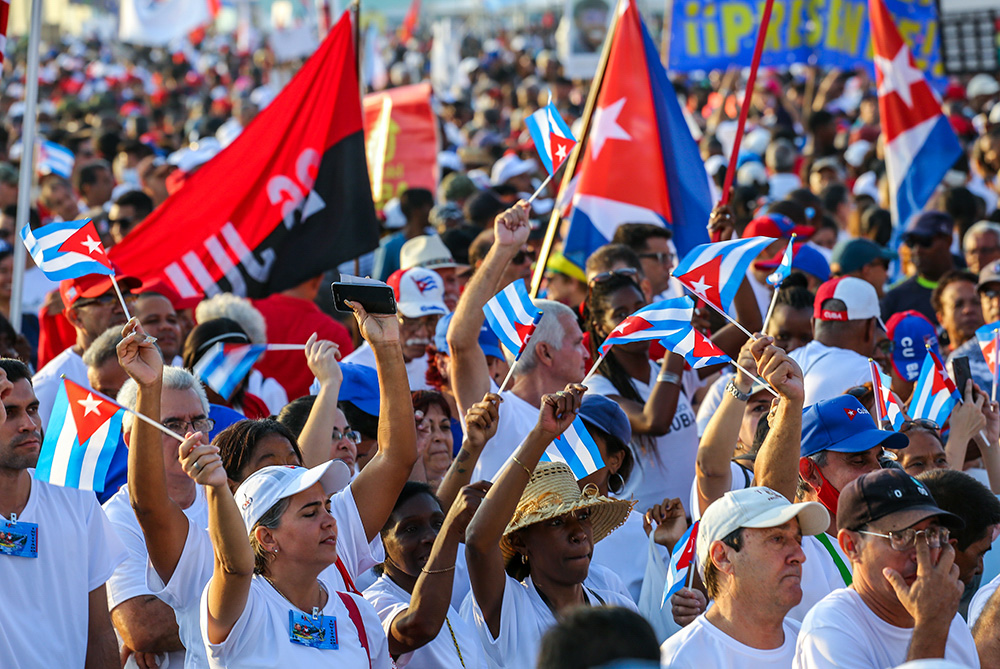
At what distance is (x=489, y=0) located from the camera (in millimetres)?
50594

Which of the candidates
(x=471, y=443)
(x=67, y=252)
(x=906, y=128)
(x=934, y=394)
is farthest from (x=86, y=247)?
(x=906, y=128)

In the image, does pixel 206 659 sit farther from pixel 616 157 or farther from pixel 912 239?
pixel 912 239

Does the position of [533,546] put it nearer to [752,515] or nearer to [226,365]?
[752,515]

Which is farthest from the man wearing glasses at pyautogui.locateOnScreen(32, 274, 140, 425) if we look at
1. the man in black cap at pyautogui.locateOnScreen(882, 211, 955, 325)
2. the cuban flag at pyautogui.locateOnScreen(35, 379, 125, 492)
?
the man in black cap at pyautogui.locateOnScreen(882, 211, 955, 325)

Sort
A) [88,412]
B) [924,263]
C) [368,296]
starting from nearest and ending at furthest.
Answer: [88,412] → [368,296] → [924,263]

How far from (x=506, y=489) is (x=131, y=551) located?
136 centimetres

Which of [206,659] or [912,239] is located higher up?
[206,659]

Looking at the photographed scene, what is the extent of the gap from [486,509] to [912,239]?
19.0ft

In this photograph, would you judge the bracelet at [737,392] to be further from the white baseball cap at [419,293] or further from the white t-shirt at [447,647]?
the white baseball cap at [419,293]

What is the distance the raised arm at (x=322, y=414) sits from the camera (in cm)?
473

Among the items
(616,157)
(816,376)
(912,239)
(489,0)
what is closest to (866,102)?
(912,239)

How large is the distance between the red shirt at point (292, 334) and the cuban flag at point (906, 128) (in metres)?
4.62

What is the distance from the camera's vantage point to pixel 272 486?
378 centimetres

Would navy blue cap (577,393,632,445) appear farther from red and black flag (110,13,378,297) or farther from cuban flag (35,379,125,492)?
red and black flag (110,13,378,297)
